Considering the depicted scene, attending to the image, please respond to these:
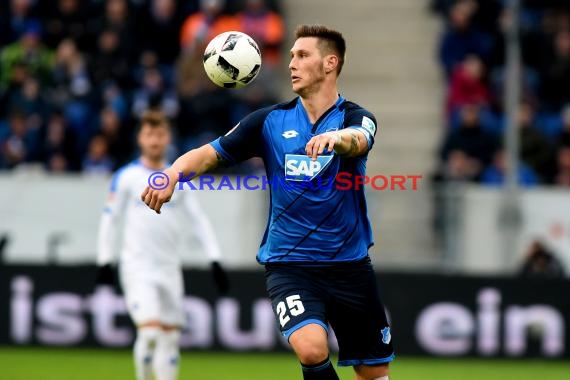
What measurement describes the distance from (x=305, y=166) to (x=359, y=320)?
1.04 metres

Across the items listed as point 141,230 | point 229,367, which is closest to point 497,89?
point 229,367

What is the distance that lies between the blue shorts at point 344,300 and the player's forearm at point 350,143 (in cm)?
87

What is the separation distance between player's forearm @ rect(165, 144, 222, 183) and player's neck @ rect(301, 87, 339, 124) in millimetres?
649

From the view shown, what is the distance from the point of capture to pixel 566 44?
1797cm

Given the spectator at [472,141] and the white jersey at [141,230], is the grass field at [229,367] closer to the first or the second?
the white jersey at [141,230]

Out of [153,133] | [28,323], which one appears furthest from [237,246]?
[153,133]

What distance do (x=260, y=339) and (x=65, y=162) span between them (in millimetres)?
3785

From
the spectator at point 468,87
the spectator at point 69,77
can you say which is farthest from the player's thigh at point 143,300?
the spectator at point 468,87

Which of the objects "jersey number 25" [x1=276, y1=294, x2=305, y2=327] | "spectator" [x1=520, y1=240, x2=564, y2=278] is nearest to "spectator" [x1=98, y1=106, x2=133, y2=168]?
"spectator" [x1=520, y1=240, x2=564, y2=278]

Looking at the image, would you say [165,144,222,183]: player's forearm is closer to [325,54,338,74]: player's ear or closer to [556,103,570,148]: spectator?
[325,54,338,74]: player's ear

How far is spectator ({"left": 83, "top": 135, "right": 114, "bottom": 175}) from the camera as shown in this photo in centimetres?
1619

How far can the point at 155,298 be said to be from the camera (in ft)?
35.6

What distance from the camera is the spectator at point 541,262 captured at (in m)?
15.0

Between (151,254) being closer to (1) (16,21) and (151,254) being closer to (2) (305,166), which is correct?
(2) (305,166)
